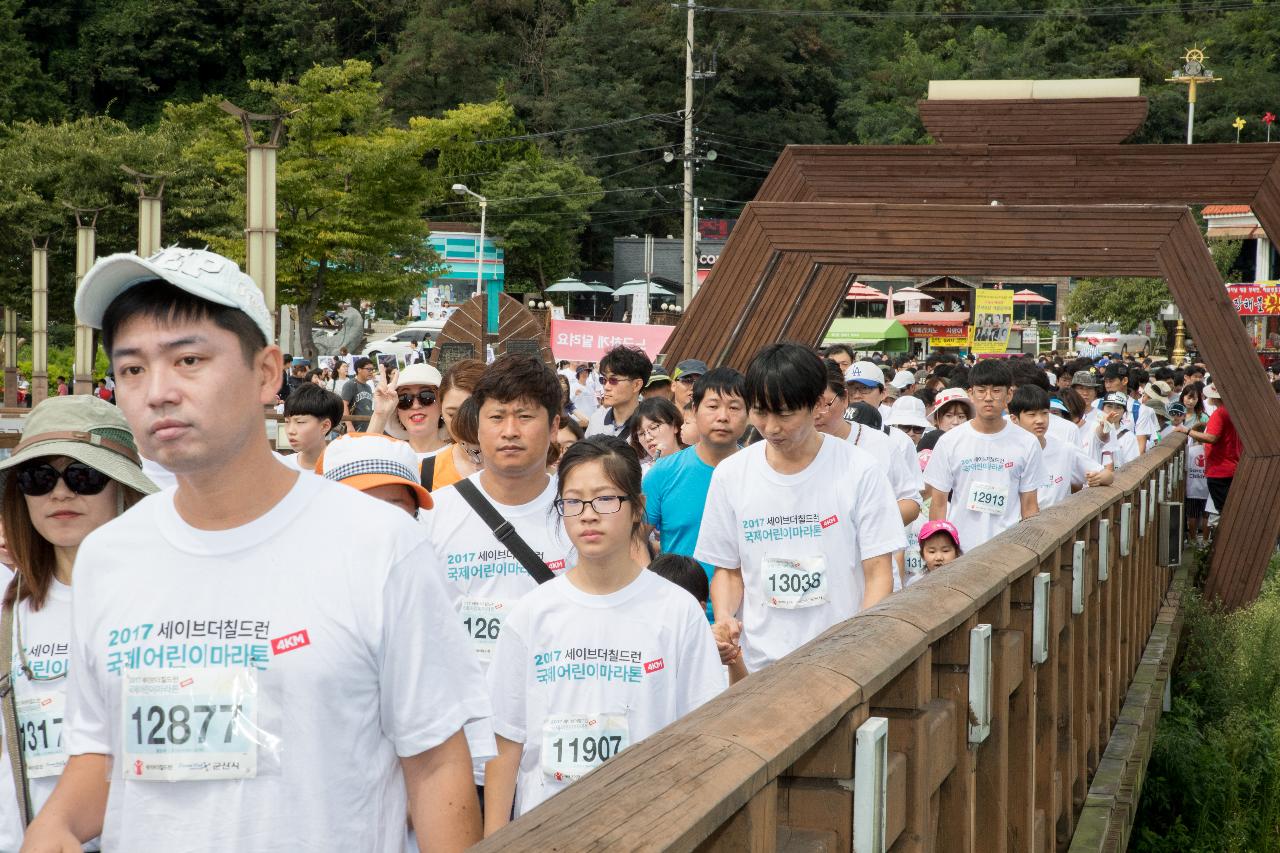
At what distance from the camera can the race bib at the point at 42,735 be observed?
305 centimetres

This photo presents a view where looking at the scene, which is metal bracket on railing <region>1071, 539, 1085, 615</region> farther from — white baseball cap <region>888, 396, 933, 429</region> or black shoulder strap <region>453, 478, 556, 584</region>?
white baseball cap <region>888, 396, 933, 429</region>

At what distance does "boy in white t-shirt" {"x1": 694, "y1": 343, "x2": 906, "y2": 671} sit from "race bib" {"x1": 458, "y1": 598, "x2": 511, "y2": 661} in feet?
3.41

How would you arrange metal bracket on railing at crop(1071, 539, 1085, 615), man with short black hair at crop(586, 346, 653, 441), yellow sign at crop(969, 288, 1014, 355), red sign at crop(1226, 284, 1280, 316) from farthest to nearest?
red sign at crop(1226, 284, 1280, 316), yellow sign at crop(969, 288, 1014, 355), man with short black hair at crop(586, 346, 653, 441), metal bracket on railing at crop(1071, 539, 1085, 615)

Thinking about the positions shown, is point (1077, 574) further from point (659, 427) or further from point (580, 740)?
point (580, 740)

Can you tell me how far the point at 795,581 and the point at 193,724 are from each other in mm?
3076

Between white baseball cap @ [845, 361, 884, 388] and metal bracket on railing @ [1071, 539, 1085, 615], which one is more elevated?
white baseball cap @ [845, 361, 884, 388]

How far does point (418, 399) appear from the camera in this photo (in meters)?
7.04

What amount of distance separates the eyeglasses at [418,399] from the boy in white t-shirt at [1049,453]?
3654 mm

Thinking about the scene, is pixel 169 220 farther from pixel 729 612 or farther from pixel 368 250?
pixel 729 612

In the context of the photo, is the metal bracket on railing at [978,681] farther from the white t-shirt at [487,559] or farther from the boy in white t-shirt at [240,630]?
the boy in white t-shirt at [240,630]

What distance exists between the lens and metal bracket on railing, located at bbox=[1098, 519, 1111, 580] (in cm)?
695

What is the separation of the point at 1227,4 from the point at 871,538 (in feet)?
314

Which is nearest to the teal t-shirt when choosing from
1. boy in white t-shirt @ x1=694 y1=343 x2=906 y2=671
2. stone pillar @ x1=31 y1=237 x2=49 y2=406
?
boy in white t-shirt @ x1=694 y1=343 x2=906 y2=671

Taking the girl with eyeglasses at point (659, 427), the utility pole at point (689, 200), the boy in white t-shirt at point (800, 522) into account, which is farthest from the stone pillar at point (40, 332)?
the boy in white t-shirt at point (800, 522)
